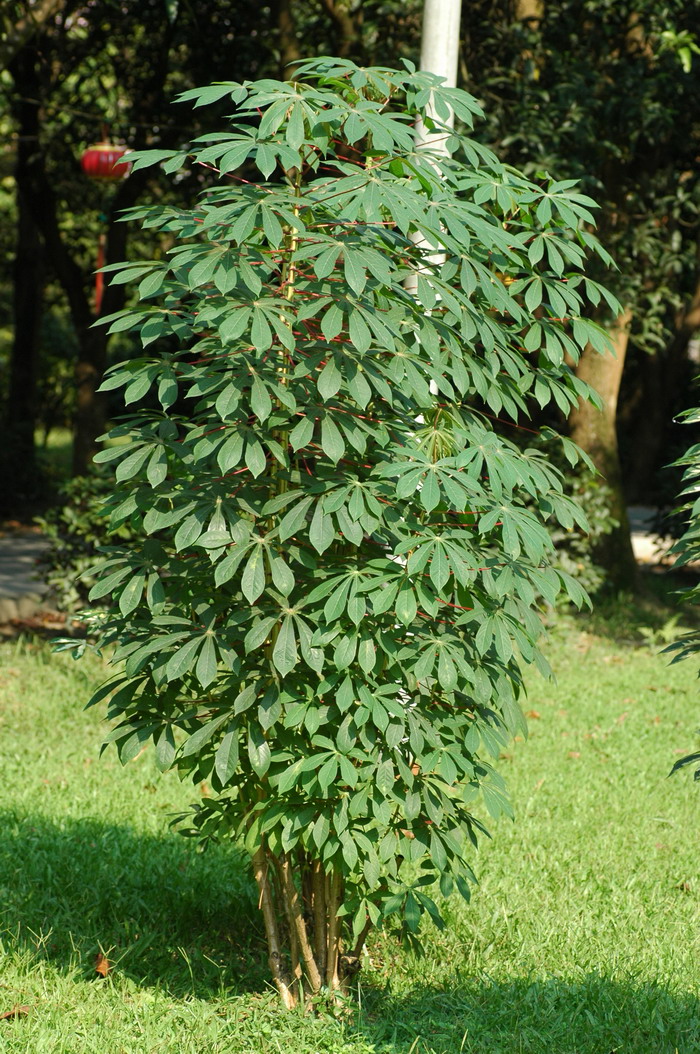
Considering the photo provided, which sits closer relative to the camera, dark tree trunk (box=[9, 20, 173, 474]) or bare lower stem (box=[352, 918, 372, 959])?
bare lower stem (box=[352, 918, 372, 959])

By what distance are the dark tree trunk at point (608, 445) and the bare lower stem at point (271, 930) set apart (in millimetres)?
6725

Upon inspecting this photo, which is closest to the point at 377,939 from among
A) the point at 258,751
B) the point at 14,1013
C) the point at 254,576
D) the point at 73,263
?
the point at 14,1013

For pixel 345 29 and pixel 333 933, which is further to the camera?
pixel 345 29

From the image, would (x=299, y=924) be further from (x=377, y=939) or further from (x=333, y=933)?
(x=377, y=939)

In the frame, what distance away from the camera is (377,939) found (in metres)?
3.65

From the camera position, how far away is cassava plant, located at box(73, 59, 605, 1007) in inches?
97.4

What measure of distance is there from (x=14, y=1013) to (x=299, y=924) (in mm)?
892

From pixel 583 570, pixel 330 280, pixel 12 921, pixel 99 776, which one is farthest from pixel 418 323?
pixel 583 570

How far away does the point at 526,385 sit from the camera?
2963 mm

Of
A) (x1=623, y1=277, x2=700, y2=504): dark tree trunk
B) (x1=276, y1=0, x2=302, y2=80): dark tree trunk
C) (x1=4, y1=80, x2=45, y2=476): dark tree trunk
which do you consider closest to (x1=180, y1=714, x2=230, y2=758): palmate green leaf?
(x1=276, y1=0, x2=302, y2=80): dark tree trunk

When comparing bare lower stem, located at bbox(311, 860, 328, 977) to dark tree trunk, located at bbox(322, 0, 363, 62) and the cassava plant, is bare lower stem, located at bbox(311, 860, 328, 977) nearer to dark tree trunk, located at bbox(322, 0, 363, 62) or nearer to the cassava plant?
the cassava plant

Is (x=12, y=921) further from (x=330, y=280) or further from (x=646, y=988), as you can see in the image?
(x=330, y=280)

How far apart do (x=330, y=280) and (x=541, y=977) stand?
7.14ft

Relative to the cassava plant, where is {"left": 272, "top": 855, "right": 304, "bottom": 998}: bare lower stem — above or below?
below
